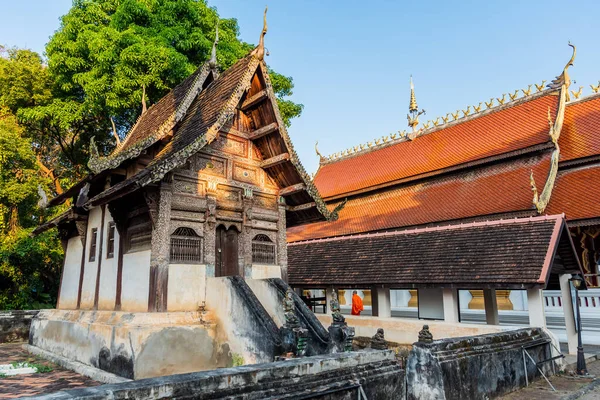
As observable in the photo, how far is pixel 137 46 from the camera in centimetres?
1559

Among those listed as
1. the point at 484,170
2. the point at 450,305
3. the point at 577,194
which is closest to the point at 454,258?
the point at 450,305

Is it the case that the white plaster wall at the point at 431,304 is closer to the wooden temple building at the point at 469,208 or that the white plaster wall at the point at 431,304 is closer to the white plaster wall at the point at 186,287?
the wooden temple building at the point at 469,208

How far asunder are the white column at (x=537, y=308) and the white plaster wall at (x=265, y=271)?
595 centimetres

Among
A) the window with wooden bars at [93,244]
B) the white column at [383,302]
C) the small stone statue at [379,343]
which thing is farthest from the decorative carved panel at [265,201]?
the small stone statue at [379,343]

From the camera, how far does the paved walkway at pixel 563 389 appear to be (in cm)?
699

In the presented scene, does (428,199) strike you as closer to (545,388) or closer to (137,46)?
(545,388)

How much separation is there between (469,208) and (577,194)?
361 cm

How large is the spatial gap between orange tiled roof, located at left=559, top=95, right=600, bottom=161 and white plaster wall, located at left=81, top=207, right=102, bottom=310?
1657 centimetres

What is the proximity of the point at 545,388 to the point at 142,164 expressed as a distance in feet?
31.3

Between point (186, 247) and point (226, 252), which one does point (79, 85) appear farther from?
point (186, 247)

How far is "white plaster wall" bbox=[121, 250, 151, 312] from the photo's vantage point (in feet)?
27.4

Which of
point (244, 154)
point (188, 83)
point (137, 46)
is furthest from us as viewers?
point (137, 46)

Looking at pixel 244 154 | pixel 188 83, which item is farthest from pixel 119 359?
pixel 188 83

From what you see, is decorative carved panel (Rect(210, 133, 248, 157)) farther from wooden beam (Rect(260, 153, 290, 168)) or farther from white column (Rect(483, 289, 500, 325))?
white column (Rect(483, 289, 500, 325))
